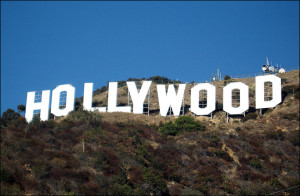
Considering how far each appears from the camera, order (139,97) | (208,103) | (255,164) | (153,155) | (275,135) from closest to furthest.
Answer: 1. (153,155)
2. (255,164)
3. (275,135)
4. (208,103)
5. (139,97)

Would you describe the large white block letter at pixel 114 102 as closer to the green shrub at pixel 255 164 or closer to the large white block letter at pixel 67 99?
the large white block letter at pixel 67 99

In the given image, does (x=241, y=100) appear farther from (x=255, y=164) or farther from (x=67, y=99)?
(x=67, y=99)

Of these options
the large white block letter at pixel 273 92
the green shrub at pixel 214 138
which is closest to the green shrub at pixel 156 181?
the green shrub at pixel 214 138

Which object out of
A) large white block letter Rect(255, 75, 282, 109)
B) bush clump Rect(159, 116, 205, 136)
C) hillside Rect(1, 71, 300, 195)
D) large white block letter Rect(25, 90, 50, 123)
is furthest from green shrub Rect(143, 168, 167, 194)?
large white block letter Rect(25, 90, 50, 123)

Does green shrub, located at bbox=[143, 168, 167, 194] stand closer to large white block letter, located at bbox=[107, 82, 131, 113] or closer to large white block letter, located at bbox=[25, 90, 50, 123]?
large white block letter, located at bbox=[107, 82, 131, 113]

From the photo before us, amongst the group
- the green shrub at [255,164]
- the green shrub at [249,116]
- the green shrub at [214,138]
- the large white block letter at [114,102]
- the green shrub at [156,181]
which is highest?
the large white block letter at [114,102]

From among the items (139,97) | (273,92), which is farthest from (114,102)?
(273,92)

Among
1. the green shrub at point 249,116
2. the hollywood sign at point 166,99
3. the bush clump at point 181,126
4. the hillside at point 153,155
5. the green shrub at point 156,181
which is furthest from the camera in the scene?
the green shrub at point 249,116
